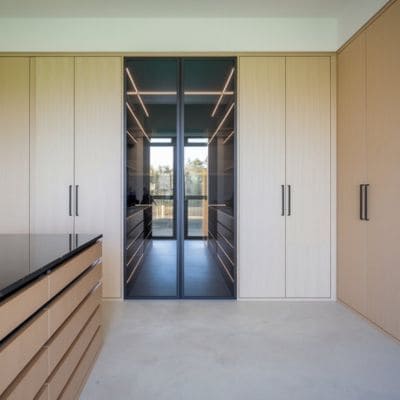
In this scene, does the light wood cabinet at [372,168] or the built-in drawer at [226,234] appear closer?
the light wood cabinet at [372,168]

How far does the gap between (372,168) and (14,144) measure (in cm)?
395

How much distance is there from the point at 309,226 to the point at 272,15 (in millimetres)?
2534

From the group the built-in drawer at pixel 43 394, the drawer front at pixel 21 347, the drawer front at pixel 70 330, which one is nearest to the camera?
the drawer front at pixel 21 347

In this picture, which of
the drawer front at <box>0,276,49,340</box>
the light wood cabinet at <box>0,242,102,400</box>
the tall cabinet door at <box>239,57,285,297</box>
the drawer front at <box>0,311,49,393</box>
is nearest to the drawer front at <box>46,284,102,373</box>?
the light wood cabinet at <box>0,242,102,400</box>

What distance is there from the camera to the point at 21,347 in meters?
1.25

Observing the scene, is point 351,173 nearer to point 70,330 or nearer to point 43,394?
point 70,330

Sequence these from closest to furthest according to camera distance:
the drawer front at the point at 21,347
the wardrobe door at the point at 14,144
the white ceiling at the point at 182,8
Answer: the drawer front at the point at 21,347
the white ceiling at the point at 182,8
the wardrobe door at the point at 14,144

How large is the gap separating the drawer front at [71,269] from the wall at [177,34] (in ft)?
8.64

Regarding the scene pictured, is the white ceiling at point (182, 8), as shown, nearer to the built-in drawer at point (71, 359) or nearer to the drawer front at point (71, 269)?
the drawer front at point (71, 269)

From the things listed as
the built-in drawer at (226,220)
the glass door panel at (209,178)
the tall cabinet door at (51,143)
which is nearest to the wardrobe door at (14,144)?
the tall cabinet door at (51,143)

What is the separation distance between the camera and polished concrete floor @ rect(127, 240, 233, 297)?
3.84 meters

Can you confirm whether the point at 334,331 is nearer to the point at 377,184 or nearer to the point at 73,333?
the point at 377,184

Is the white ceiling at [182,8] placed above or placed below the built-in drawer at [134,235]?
above

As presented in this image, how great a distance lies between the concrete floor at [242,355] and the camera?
2064 mm
